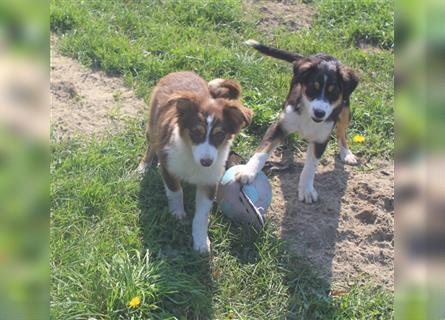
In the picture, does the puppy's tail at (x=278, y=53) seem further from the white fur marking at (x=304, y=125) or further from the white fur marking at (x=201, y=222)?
the white fur marking at (x=201, y=222)

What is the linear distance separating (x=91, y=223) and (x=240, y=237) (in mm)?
1139

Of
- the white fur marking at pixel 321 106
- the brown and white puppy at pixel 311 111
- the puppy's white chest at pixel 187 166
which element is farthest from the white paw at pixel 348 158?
the puppy's white chest at pixel 187 166

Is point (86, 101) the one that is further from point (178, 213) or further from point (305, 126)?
point (305, 126)

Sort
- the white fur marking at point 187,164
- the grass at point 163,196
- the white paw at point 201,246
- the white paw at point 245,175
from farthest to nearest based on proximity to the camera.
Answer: the white paw at point 245,175 → the white fur marking at point 187,164 → the white paw at point 201,246 → the grass at point 163,196

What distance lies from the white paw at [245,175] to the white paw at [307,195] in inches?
20.7

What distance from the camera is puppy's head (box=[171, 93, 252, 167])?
13.1 feet

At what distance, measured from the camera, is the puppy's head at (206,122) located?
13.1ft

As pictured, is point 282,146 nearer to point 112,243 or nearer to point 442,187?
point 112,243

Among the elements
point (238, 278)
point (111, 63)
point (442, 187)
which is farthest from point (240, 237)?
point (442, 187)

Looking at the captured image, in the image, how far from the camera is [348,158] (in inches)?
213

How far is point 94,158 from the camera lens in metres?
4.72

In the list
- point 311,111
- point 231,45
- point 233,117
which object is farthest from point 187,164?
point 231,45

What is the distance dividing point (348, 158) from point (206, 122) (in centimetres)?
197

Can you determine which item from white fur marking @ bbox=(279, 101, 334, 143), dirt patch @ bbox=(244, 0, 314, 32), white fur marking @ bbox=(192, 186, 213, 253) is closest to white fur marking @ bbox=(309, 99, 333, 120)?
white fur marking @ bbox=(279, 101, 334, 143)
